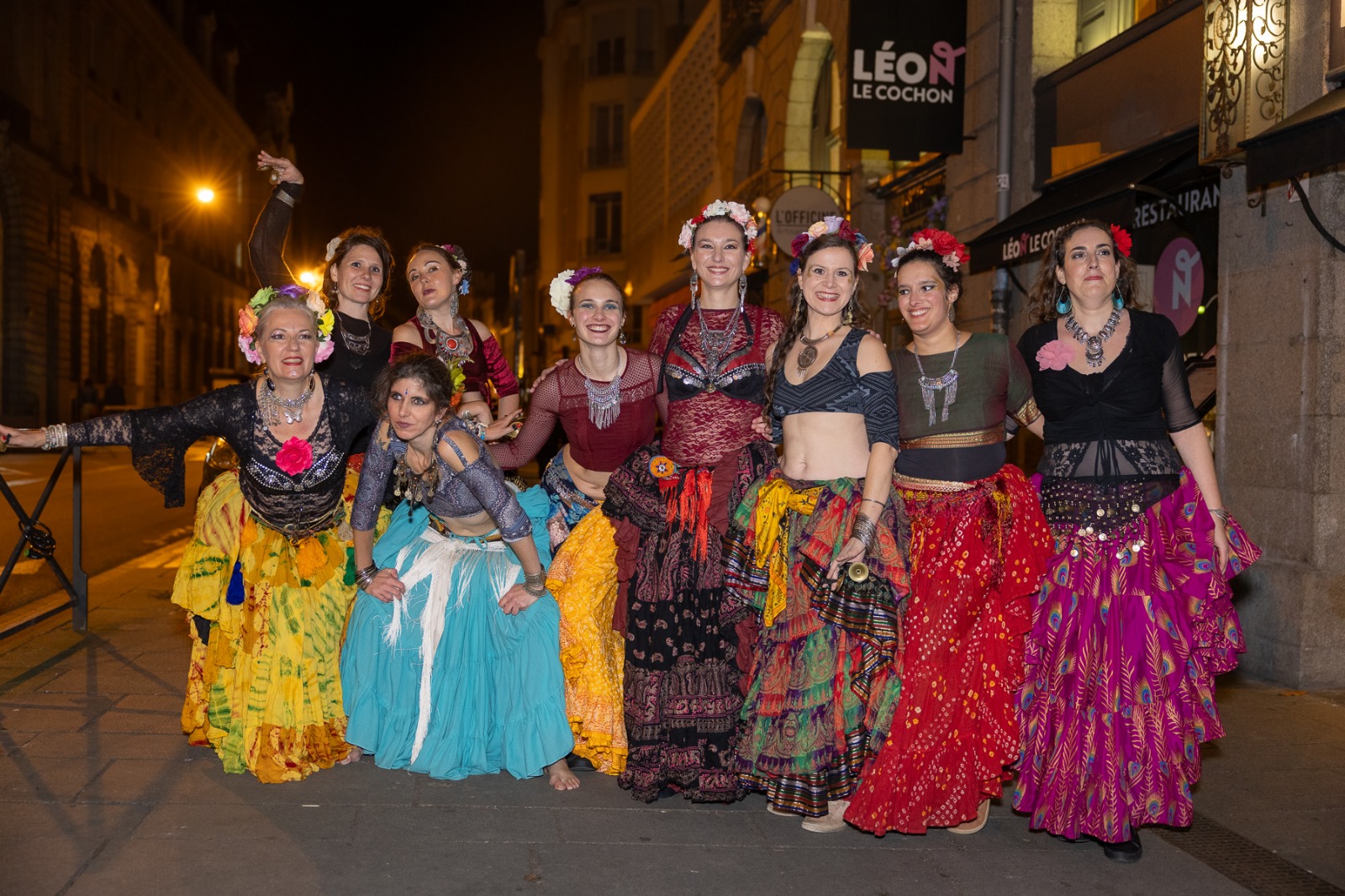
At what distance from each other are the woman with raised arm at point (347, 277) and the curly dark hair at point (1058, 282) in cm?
316

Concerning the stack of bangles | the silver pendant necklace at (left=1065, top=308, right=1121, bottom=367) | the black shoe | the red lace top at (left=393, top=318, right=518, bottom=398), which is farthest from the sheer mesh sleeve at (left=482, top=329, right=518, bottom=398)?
the black shoe

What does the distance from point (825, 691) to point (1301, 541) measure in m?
3.76

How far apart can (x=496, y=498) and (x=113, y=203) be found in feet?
133

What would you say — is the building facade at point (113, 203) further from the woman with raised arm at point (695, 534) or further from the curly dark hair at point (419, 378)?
the woman with raised arm at point (695, 534)

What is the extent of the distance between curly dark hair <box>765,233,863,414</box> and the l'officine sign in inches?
279

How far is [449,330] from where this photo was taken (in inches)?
236

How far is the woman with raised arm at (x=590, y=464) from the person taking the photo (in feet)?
15.3

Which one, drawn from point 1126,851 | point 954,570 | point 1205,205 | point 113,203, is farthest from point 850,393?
point 113,203

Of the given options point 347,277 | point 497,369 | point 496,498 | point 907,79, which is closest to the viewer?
point 496,498

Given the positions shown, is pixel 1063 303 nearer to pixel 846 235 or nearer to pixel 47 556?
pixel 846 235

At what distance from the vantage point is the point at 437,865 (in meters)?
3.65

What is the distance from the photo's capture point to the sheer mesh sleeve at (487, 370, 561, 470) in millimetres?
4871

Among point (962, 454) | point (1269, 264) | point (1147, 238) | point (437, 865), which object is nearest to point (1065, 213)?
point (1147, 238)

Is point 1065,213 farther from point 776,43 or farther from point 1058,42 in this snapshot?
point 776,43
